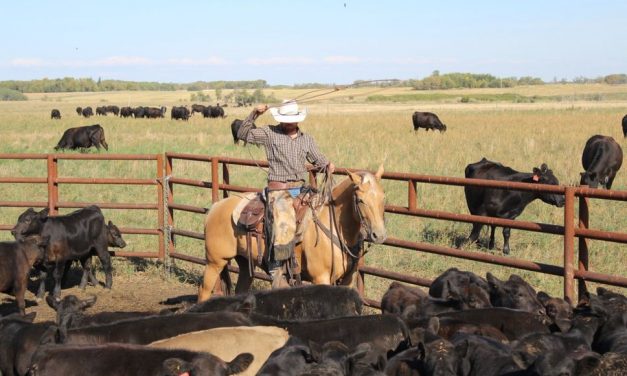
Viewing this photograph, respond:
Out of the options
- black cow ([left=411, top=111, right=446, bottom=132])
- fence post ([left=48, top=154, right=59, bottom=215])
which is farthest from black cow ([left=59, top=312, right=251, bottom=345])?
black cow ([left=411, top=111, right=446, bottom=132])

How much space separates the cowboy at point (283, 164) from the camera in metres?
7.84

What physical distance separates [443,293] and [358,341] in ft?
6.14

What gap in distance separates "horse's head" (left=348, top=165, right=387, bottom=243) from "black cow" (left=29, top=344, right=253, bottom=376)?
276 cm

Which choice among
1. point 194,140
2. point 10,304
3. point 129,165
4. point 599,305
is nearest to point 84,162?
point 129,165

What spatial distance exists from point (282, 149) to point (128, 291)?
3.64m

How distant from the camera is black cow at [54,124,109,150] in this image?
31219 mm

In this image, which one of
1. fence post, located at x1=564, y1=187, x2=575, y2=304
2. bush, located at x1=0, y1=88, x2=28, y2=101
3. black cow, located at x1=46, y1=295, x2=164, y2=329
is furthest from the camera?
bush, located at x1=0, y1=88, x2=28, y2=101

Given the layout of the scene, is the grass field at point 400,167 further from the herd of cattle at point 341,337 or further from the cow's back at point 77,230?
the herd of cattle at point 341,337

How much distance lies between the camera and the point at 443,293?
7375mm

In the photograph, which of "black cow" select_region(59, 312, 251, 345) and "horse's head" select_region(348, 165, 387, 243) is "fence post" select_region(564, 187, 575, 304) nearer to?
"horse's head" select_region(348, 165, 387, 243)

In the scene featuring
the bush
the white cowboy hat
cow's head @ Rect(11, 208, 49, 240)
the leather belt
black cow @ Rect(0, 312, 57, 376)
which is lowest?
black cow @ Rect(0, 312, 57, 376)

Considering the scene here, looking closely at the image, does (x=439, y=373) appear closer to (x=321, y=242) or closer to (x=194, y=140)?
(x=321, y=242)

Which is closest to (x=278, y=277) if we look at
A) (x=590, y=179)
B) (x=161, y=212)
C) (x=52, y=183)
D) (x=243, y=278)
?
(x=243, y=278)

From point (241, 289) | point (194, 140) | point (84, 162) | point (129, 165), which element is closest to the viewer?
point (241, 289)
